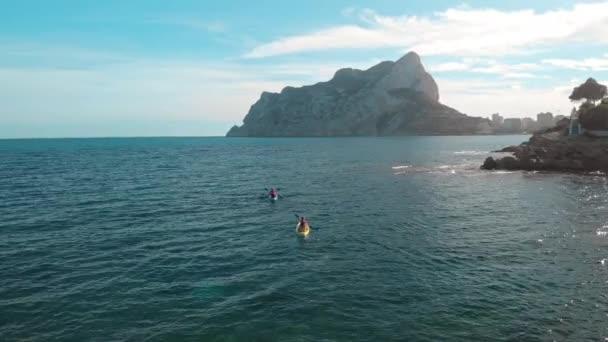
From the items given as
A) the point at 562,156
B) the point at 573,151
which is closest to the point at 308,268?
the point at 562,156

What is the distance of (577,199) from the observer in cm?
4841

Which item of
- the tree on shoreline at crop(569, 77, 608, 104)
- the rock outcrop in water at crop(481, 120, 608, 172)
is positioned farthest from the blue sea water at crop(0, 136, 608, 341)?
the tree on shoreline at crop(569, 77, 608, 104)

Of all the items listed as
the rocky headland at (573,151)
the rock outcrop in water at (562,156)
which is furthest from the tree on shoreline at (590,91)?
the rock outcrop in water at (562,156)

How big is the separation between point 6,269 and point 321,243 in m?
22.9

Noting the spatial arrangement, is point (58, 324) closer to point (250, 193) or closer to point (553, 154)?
point (250, 193)

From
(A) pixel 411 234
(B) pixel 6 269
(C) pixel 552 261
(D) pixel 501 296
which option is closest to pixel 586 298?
(D) pixel 501 296

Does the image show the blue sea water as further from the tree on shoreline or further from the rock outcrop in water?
the tree on shoreline

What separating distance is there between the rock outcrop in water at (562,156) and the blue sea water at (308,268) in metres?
25.3

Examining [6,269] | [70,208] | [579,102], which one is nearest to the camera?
[6,269]

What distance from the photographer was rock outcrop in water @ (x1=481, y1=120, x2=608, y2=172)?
7406 centimetres

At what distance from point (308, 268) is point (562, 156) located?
73.1m

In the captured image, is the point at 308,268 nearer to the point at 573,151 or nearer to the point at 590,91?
the point at 573,151

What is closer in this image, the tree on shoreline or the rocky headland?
the rocky headland

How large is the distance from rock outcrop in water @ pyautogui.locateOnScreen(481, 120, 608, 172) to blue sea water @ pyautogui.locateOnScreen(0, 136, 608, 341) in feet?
82.9
